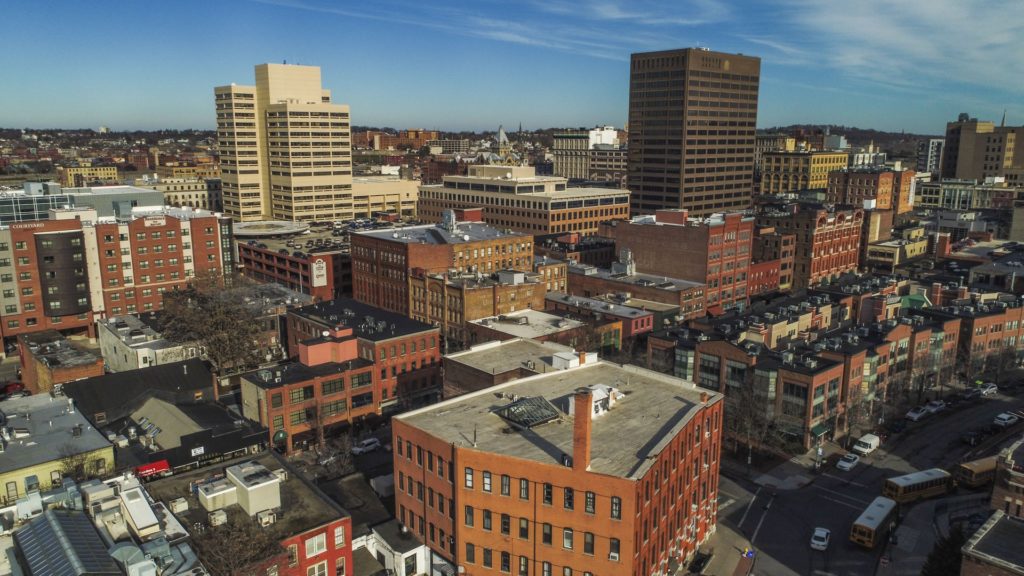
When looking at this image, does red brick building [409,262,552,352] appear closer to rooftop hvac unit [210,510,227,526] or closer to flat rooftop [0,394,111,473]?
flat rooftop [0,394,111,473]

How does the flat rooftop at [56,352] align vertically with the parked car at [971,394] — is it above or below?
above

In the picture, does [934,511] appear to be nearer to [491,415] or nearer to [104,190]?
[491,415]

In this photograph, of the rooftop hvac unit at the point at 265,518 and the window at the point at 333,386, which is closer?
the rooftop hvac unit at the point at 265,518

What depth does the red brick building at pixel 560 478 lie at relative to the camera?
4412 centimetres

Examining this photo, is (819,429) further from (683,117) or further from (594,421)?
(683,117)

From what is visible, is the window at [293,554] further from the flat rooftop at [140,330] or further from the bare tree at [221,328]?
the flat rooftop at [140,330]

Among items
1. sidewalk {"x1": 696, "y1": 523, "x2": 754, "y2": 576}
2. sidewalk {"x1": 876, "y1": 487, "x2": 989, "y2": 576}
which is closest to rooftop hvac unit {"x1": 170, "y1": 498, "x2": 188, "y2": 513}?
sidewalk {"x1": 696, "y1": 523, "x2": 754, "y2": 576}

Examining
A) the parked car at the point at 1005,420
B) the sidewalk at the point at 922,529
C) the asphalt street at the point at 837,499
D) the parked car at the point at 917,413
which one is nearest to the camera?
the sidewalk at the point at 922,529

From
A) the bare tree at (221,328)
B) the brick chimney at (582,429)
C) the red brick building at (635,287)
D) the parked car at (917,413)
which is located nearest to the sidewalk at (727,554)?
the brick chimney at (582,429)

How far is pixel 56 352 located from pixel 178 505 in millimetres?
52720

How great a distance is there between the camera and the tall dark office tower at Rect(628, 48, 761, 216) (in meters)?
188

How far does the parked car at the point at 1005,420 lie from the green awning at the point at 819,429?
21.0 meters

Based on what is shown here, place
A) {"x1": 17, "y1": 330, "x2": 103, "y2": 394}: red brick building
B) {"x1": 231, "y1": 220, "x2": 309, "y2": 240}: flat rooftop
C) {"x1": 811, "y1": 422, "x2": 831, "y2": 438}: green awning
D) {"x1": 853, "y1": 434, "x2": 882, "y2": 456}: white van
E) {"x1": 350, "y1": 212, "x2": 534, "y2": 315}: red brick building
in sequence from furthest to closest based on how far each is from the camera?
{"x1": 231, "y1": 220, "x2": 309, "y2": 240}: flat rooftop, {"x1": 350, "y1": 212, "x2": 534, "y2": 315}: red brick building, {"x1": 17, "y1": 330, "x2": 103, "y2": 394}: red brick building, {"x1": 853, "y1": 434, "x2": 882, "y2": 456}: white van, {"x1": 811, "y1": 422, "x2": 831, "y2": 438}: green awning

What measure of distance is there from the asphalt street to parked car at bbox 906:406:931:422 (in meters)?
0.82
